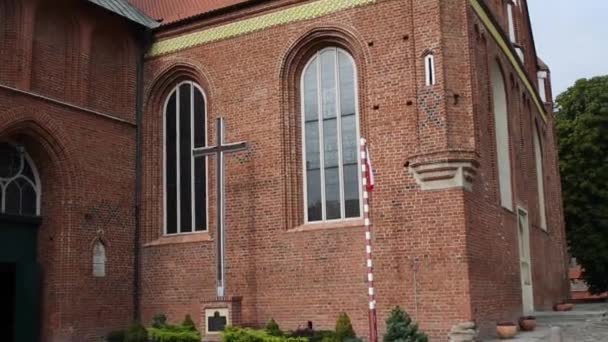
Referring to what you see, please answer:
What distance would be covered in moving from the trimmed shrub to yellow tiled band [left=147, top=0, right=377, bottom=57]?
714cm

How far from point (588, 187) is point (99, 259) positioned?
25612 mm

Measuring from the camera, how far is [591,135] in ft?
117

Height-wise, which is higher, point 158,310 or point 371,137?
point 371,137

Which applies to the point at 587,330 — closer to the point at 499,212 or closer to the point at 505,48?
the point at 499,212

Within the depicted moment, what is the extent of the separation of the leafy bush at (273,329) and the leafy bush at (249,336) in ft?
0.71

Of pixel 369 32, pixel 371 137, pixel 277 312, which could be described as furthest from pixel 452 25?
pixel 277 312

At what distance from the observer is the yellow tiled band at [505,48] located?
17750 millimetres

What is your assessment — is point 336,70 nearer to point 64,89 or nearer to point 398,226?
point 398,226

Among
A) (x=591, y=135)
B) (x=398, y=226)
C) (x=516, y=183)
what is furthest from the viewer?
(x=591, y=135)

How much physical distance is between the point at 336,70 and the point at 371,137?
222 centimetres

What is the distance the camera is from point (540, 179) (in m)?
27.0

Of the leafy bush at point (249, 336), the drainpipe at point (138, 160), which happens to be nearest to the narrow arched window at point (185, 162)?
the drainpipe at point (138, 160)

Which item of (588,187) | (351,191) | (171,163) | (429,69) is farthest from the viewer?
(588,187)

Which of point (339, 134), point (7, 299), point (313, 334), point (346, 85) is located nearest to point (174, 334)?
point (313, 334)
